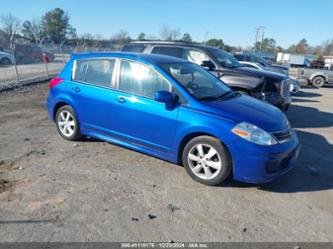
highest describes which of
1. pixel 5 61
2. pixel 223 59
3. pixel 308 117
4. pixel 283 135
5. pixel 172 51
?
pixel 172 51

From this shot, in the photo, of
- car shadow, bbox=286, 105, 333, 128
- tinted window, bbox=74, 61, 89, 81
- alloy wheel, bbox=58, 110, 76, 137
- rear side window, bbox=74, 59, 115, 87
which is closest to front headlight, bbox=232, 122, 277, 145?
rear side window, bbox=74, 59, 115, 87

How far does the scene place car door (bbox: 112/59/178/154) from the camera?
4.09m

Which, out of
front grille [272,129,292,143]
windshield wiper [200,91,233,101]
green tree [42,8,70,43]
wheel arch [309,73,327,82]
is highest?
green tree [42,8,70,43]

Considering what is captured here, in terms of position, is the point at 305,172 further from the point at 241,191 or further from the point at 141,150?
the point at 141,150

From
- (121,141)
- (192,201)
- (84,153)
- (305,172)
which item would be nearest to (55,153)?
(84,153)

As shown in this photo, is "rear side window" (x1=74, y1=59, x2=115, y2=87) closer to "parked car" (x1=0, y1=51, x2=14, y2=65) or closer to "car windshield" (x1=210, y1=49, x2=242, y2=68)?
"car windshield" (x1=210, y1=49, x2=242, y2=68)

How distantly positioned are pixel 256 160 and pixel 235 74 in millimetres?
4229

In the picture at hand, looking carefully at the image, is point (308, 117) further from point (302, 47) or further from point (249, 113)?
point (302, 47)

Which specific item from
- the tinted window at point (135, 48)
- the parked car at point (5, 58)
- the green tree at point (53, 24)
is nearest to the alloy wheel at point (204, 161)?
the tinted window at point (135, 48)

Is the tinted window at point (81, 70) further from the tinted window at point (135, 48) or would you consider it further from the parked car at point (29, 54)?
the parked car at point (29, 54)

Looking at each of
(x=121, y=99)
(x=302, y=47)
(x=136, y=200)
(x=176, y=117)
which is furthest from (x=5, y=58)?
(x=302, y=47)

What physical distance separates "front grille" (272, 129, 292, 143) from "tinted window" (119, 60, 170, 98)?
1.62 m

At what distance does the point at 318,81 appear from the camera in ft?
61.1

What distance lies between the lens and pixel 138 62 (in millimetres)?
4480
